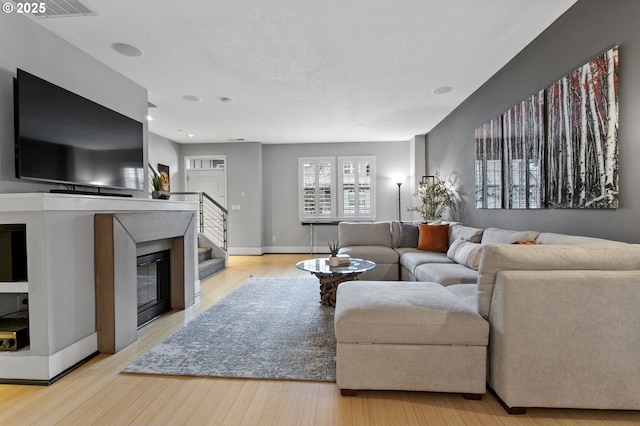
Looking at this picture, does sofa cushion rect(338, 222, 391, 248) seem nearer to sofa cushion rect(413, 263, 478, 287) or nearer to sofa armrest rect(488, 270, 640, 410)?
sofa cushion rect(413, 263, 478, 287)

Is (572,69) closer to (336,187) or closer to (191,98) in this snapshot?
(191,98)

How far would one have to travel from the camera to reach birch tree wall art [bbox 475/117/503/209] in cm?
366

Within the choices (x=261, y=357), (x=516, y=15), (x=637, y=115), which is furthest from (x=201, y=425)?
(x=516, y=15)

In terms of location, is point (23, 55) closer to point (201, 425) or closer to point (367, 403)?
point (201, 425)

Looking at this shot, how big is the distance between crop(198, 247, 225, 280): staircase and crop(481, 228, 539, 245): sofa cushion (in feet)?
13.2

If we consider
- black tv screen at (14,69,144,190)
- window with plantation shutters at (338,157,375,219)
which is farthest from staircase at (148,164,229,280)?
window with plantation shutters at (338,157,375,219)

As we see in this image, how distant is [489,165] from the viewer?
387 cm

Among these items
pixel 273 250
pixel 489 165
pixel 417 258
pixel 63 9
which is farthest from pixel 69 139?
pixel 273 250

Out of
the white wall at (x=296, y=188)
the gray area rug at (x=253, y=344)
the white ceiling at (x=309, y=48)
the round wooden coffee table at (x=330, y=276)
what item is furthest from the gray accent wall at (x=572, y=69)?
the white wall at (x=296, y=188)

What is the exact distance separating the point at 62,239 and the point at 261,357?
160cm

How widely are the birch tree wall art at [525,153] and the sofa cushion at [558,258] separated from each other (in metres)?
1.41

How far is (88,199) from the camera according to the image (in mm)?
2361

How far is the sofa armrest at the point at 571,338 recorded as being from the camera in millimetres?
1548

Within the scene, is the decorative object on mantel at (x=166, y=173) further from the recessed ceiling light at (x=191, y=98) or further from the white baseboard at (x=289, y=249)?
the recessed ceiling light at (x=191, y=98)
